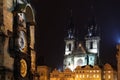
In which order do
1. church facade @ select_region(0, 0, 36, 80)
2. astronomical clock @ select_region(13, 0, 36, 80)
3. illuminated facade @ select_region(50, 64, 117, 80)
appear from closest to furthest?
church facade @ select_region(0, 0, 36, 80), astronomical clock @ select_region(13, 0, 36, 80), illuminated facade @ select_region(50, 64, 117, 80)

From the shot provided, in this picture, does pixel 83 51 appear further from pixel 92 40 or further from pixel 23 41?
pixel 23 41

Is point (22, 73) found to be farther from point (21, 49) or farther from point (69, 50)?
point (69, 50)

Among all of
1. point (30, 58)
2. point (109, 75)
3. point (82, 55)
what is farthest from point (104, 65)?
point (30, 58)

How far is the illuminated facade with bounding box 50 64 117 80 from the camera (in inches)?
3359

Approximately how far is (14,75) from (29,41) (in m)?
2.82

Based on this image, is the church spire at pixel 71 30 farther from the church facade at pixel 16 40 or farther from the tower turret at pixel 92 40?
the church facade at pixel 16 40

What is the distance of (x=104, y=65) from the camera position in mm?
86812

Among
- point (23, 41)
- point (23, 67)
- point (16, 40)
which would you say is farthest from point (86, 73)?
point (16, 40)

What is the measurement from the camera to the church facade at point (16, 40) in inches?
749

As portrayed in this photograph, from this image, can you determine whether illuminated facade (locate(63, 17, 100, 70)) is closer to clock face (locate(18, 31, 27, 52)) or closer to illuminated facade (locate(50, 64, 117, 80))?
illuminated facade (locate(50, 64, 117, 80))

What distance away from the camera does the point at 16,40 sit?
20109 mm

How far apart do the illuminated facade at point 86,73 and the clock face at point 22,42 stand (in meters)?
64.8

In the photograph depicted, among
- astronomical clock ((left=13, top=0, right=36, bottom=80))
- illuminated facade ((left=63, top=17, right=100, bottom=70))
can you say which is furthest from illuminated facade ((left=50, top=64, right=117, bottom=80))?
astronomical clock ((left=13, top=0, right=36, bottom=80))

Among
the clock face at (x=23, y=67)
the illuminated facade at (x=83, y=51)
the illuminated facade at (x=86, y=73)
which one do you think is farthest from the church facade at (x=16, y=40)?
the illuminated facade at (x=83, y=51)
